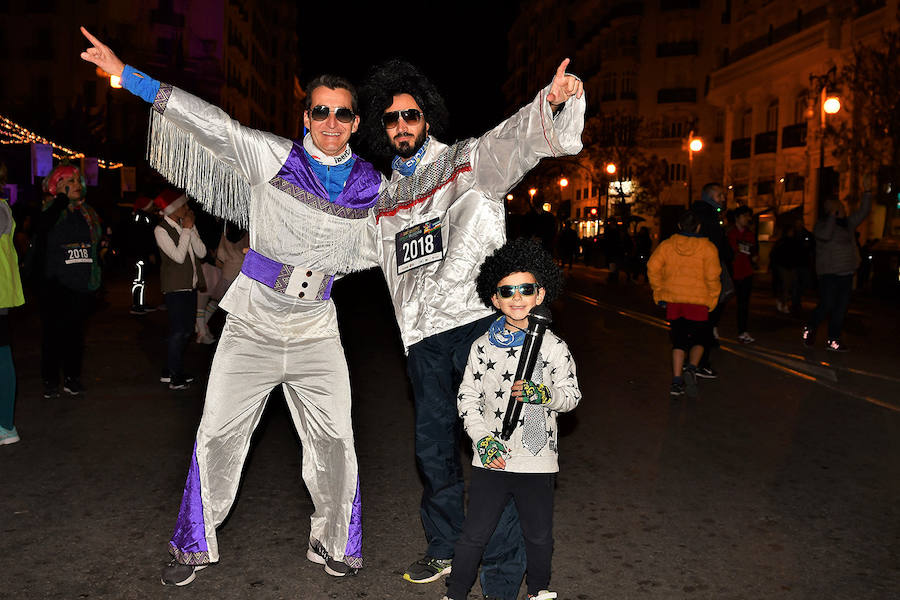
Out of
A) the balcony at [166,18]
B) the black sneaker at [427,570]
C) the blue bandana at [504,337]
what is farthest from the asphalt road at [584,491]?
the balcony at [166,18]

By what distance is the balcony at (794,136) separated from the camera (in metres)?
38.5

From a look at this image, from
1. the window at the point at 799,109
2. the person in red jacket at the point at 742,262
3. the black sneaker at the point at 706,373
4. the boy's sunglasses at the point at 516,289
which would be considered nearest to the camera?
the boy's sunglasses at the point at 516,289

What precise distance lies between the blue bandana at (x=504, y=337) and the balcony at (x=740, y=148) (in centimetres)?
4326

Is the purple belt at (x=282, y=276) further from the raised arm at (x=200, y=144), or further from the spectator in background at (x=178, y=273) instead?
the spectator in background at (x=178, y=273)

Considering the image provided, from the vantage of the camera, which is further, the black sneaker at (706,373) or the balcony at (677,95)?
the balcony at (677,95)

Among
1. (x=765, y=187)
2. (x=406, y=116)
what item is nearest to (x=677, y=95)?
(x=765, y=187)

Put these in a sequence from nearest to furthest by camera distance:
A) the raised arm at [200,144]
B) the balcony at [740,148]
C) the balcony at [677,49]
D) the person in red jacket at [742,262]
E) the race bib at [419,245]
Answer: the raised arm at [200,144] → the race bib at [419,245] → the person in red jacket at [742,262] → the balcony at [740,148] → the balcony at [677,49]

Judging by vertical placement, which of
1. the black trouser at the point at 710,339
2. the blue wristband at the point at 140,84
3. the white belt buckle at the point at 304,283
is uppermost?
the blue wristband at the point at 140,84

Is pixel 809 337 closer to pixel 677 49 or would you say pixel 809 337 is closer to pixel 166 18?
pixel 166 18

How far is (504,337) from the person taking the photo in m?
3.56

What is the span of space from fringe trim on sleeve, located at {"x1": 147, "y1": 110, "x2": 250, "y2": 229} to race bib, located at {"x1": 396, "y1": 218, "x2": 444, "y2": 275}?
729mm

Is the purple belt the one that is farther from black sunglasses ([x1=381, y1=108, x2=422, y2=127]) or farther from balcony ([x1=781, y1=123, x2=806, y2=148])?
balcony ([x1=781, y1=123, x2=806, y2=148])

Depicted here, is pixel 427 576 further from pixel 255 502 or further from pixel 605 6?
pixel 605 6

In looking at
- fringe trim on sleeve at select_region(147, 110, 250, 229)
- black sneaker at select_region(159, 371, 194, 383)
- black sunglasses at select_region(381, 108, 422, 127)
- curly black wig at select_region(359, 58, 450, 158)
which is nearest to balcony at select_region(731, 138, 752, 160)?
black sneaker at select_region(159, 371, 194, 383)
